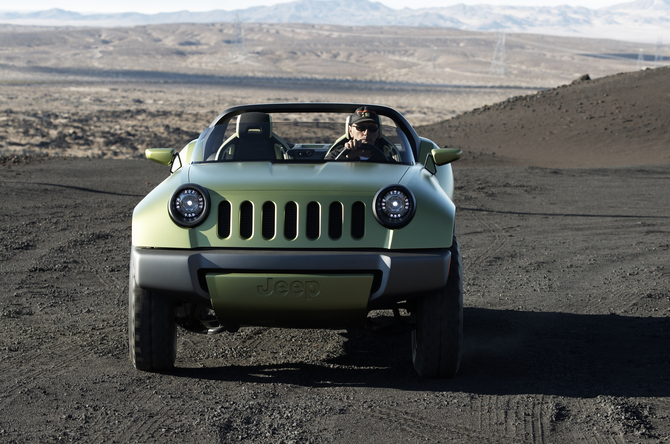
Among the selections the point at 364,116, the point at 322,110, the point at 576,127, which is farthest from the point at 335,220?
the point at 576,127

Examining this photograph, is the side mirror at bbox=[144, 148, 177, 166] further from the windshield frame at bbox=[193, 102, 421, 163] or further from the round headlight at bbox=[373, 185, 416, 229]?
the round headlight at bbox=[373, 185, 416, 229]

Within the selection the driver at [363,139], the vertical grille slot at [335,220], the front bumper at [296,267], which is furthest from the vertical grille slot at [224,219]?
the driver at [363,139]

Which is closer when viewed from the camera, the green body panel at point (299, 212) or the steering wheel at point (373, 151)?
the green body panel at point (299, 212)

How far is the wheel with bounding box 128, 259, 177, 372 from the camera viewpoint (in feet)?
14.0

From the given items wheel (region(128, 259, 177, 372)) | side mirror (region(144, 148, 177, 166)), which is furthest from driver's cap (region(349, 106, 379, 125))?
wheel (region(128, 259, 177, 372))

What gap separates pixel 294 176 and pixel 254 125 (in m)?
1.30

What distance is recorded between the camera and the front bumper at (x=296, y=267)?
3.87 metres

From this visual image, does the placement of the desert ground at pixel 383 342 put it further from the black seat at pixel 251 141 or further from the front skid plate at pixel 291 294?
the black seat at pixel 251 141

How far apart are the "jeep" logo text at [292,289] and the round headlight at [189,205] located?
521 millimetres

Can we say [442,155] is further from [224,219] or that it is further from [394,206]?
[224,219]

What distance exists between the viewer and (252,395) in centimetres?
417

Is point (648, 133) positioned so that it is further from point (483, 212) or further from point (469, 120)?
point (483, 212)

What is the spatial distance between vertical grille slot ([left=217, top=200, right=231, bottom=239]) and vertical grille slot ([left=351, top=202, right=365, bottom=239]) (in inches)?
27.2

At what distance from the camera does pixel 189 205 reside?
402 centimetres
